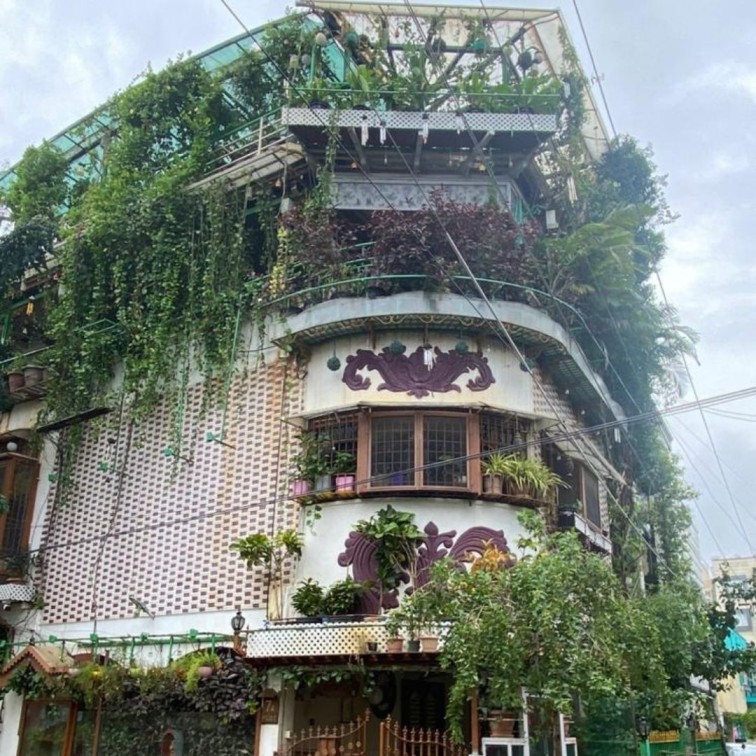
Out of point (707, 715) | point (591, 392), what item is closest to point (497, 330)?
point (591, 392)

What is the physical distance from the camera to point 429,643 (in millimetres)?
11203

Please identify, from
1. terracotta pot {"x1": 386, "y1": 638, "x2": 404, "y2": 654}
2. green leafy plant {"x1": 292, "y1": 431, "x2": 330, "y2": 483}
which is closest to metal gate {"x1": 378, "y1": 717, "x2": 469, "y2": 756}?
terracotta pot {"x1": 386, "y1": 638, "x2": 404, "y2": 654}

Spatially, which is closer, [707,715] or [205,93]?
[707,715]

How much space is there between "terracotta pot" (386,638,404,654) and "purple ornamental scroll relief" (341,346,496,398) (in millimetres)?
4012

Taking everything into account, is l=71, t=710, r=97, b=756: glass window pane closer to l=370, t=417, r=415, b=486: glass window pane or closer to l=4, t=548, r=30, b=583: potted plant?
l=4, t=548, r=30, b=583: potted plant

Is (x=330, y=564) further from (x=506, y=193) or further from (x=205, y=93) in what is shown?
(x=205, y=93)

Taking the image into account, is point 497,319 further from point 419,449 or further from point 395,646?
point 395,646

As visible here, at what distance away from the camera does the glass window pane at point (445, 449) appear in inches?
527

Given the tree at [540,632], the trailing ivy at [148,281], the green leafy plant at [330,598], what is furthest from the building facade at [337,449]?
the tree at [540,632]

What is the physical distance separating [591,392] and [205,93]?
36.1ft

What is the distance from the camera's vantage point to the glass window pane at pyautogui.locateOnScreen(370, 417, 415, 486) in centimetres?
1334

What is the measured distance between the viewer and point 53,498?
17500 millimetres

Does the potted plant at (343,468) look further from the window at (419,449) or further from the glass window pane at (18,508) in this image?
the glass window pane at (18,508)

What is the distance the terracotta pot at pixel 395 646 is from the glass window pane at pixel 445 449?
106 inches
